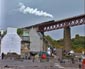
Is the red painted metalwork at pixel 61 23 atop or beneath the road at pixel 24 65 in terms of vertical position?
atop

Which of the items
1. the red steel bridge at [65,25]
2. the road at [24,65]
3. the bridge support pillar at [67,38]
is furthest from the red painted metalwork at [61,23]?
→ the road at [24,65]

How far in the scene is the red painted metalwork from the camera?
63.4 m

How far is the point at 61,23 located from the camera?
68250 millimetres

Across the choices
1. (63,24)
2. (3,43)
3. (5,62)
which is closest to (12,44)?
(3,43)

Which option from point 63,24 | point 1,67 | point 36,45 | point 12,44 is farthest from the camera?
point 63,24

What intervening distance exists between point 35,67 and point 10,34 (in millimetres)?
8431

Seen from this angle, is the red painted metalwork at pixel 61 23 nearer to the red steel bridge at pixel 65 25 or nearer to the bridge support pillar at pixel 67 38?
the red steel bridge at pixel 65 25

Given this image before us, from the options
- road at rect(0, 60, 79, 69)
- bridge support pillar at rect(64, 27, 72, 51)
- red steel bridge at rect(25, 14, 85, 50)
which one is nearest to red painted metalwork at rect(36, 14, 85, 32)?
red steel bridge at rect(25, 14, 85, 50)

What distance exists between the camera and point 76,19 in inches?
2539

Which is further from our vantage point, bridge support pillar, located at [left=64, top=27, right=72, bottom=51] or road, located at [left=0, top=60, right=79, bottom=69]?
bridge support pillar, located at [left=64, top=27, right=72, bottom=51]

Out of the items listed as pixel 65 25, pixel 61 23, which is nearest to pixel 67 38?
pixel 65 25

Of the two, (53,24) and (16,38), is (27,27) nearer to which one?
(53,24)

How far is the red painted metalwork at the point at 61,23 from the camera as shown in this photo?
63.4 m

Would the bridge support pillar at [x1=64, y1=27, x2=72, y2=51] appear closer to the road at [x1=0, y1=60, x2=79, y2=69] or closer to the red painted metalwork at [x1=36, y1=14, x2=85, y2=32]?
the red painted metalwork at [x1=36, y1=14, x2=85, y2=32]
